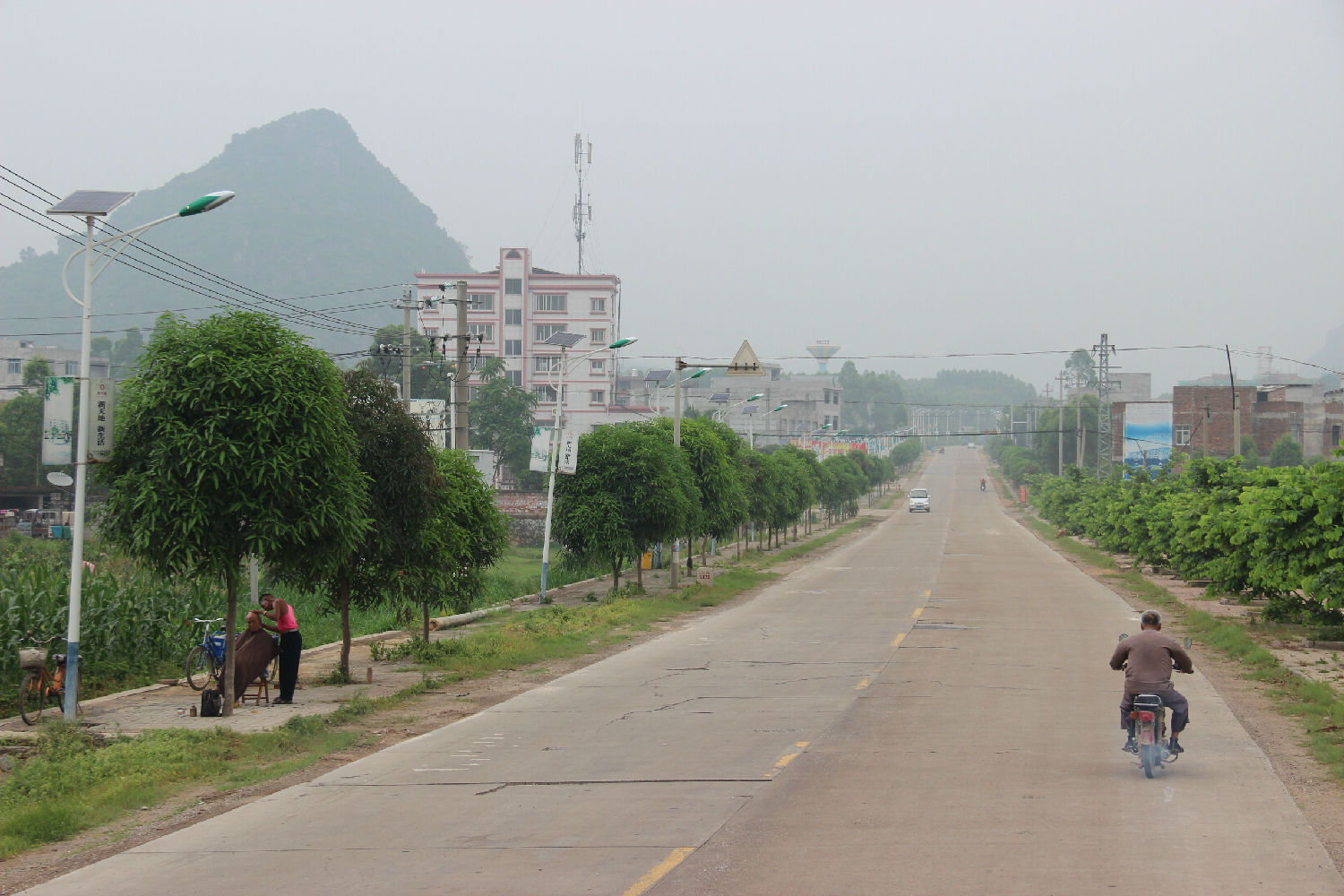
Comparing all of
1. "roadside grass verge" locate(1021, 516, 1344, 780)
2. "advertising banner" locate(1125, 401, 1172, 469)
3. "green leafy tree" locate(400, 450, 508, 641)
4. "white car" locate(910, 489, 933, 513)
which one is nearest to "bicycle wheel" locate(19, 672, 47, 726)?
"green leafy tree" locate(400, 450, 508, 641)

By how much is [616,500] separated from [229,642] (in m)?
18.4

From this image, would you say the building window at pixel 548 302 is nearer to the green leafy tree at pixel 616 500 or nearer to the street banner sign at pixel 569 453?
the green leafy tree at pixel 616 500

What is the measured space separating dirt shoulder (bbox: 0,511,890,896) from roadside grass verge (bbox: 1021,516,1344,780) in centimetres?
1007

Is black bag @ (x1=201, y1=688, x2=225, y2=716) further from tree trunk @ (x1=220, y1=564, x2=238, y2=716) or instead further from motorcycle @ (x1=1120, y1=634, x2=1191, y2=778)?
motorcycle @ (x1=1120, y1=634, x2=1191, y2=778)

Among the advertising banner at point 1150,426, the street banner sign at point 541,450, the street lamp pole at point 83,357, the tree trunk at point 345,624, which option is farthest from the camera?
the advertising banner at point 1150,426

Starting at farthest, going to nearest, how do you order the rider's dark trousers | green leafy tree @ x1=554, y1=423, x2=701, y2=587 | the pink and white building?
the pink and white building, green leafy tree @ x1=554, y1=423, x2=701, y2=587, the rider's dark trousers

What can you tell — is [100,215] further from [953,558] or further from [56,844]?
[953,558]

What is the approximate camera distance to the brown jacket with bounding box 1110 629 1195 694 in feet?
37.8

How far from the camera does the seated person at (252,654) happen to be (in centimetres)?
1595

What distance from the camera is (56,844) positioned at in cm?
988

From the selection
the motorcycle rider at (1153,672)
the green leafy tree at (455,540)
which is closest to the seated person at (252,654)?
the green leafy tree at (455,540)

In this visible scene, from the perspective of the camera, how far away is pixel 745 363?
35656 millimetres

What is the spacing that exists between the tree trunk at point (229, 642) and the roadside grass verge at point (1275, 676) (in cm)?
1222

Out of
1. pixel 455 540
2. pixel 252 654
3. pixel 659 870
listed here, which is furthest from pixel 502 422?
pixel 659 870
